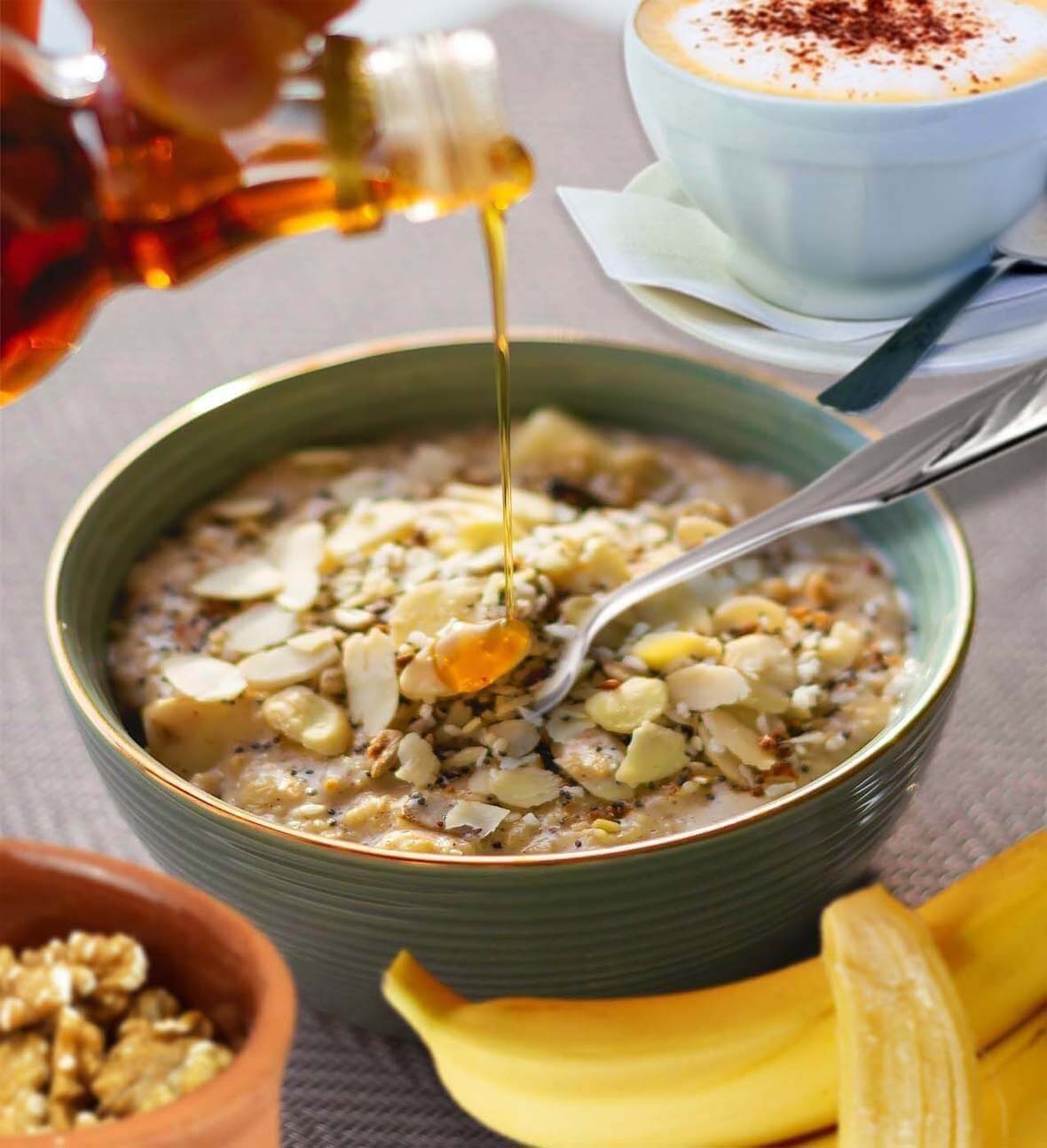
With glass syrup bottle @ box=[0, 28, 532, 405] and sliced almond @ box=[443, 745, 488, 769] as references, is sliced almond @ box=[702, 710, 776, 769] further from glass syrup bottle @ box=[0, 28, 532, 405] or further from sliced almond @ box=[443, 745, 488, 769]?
glass syrup bottle @ box=[0, 28, 532, 405]

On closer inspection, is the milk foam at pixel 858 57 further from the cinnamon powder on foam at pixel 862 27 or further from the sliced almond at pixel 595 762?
the sliced almond at pixel 595 762

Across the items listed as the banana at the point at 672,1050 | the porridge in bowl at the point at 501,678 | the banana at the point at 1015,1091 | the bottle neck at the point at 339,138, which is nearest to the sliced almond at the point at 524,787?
the porridge in bowl at the point at 501,678

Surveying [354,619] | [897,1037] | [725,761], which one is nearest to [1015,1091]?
[897,1037]

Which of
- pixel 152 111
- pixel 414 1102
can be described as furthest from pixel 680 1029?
pixel 152 111

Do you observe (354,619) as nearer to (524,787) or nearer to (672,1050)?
(524,787)

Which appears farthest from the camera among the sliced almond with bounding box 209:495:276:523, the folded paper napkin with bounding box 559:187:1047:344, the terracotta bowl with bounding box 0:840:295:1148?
the sliced almond with bounding box 209:495:276:523

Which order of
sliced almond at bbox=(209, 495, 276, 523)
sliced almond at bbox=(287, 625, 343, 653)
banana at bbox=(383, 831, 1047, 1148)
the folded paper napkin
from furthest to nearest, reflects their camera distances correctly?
sliced almond at bbox=(209, 495, 276, 523) → sliced almond at bbox=(287, 625, 343, 653) → the folded paper napkin → banana at bbox=(383, 831, 1047, 1148)

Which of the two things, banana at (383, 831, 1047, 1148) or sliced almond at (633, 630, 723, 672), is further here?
sliced almond at (633, 630, 723, 672)

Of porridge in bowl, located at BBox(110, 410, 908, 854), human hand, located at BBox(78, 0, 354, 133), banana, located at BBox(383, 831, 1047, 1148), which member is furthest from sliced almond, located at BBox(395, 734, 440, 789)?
human hand, located at BBox(78, 0, 354, 133)

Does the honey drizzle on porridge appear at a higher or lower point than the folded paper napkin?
lower
